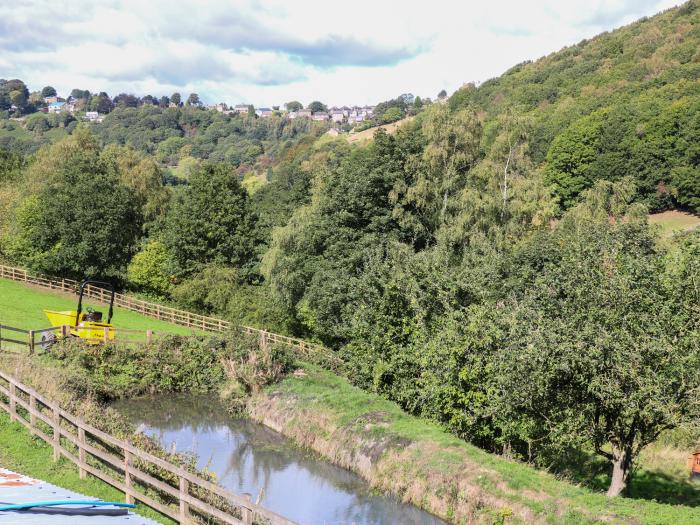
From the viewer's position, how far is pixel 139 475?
1191 cm

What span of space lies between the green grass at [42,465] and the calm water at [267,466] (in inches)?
112

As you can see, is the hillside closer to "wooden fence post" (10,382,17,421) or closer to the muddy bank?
the muddy bank

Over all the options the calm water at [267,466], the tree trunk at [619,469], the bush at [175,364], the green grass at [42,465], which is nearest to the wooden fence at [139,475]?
the green grass at [42,465]

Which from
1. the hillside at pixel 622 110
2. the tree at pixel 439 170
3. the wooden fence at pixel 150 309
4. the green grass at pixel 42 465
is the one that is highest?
the hillside at pixel 622 110

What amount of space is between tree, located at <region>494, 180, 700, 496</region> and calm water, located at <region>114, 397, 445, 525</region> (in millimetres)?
4918

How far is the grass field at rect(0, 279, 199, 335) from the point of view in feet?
125

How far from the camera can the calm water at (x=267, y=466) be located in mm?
17766

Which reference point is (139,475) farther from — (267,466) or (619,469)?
(619,469)

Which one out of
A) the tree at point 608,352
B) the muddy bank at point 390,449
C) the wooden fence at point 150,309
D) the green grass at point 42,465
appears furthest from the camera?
the wooden fence at point 150,309

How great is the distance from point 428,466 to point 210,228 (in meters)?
32.3

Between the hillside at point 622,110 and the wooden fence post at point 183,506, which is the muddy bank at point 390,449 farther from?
the hillside at point 622,110

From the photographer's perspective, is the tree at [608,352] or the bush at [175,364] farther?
the bush at [175,364]

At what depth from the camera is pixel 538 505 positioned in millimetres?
15539

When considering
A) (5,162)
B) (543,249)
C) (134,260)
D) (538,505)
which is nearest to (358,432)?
(538,505)
